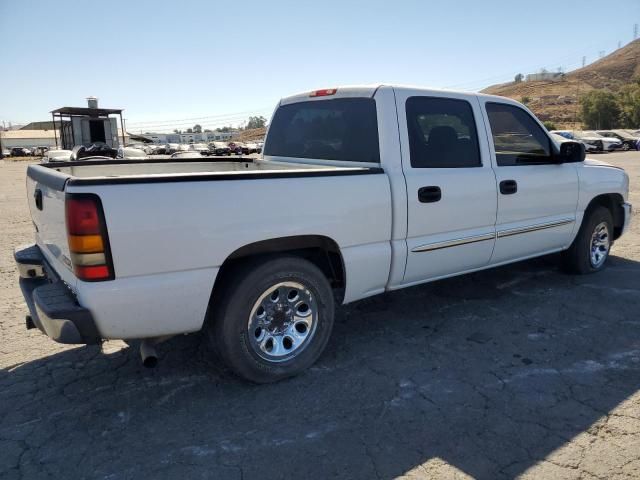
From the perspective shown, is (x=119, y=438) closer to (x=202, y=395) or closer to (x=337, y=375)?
(x=202, y=395)

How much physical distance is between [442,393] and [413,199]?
136cm

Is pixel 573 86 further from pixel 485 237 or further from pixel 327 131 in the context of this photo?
pixel 327 131

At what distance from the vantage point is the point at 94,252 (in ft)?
8.59

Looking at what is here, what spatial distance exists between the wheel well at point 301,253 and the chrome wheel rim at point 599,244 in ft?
11.3

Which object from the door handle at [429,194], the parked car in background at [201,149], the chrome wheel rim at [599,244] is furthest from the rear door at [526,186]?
the parked car in background at [201,149]

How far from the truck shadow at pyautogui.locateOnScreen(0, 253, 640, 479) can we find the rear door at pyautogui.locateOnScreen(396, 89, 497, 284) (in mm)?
646

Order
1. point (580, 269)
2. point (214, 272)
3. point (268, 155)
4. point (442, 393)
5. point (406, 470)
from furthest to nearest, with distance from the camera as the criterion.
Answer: point (580, 269), point (268, 155), point (442, 393), point (214, 272), point (406, 470)

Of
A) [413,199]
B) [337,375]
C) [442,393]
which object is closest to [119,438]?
[337,375]

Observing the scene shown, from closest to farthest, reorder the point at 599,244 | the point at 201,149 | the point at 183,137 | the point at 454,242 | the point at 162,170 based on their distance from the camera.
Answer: the point at 454,242, the point at 162,170, the point at 599,244, the point at 201,149, the point at 183,137

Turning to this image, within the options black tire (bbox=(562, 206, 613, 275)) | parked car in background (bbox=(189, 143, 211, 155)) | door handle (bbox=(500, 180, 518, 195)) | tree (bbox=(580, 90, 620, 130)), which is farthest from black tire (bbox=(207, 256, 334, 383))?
tree (bbox=(580, 90, 620, 130))

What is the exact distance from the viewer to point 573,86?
118688mm

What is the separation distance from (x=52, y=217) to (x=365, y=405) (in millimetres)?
2192

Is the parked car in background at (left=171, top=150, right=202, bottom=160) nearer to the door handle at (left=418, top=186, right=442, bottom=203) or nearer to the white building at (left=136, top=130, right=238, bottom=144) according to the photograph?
the door handle at (left=418, top=186, right=442, bottom=203)

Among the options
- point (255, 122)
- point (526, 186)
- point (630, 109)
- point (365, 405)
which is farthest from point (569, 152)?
point (255, 122)
